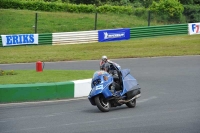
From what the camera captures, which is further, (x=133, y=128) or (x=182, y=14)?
(x=182, y=14)

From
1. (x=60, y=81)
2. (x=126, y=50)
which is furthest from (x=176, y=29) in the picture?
(x=60, y=81)

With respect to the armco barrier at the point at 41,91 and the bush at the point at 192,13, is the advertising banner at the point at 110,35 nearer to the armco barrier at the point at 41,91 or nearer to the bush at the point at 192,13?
the bush at the point at 192,13

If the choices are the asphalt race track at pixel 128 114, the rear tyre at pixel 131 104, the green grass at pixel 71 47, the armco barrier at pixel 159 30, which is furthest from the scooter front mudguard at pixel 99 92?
the armco barrier at pixel 159 30

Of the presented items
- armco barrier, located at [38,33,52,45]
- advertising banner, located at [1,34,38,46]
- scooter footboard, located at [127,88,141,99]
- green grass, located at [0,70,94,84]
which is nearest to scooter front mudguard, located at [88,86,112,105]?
scooter footboard, located at [127,88,141,99]

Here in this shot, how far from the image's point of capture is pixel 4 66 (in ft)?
81.3

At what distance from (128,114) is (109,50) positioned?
17543 millimetres

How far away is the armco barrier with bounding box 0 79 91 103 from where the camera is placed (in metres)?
14.4

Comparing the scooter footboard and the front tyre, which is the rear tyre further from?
the front tyre

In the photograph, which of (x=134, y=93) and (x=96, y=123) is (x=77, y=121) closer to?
(x=96, y=123)

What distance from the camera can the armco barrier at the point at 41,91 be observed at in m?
14.4

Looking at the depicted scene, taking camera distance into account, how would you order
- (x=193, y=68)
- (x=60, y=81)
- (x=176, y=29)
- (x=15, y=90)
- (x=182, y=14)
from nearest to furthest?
1. (x=15, y=90)
2. (x=60, y=81)
3. (x=193, y=68)
4. (x=176, y=29)
5. (x=182, y=14)

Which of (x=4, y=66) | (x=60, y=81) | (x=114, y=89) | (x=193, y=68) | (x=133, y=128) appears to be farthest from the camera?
(x=4, y=66)

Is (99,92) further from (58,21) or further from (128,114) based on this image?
(58,21)

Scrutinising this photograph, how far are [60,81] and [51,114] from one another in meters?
3.56
